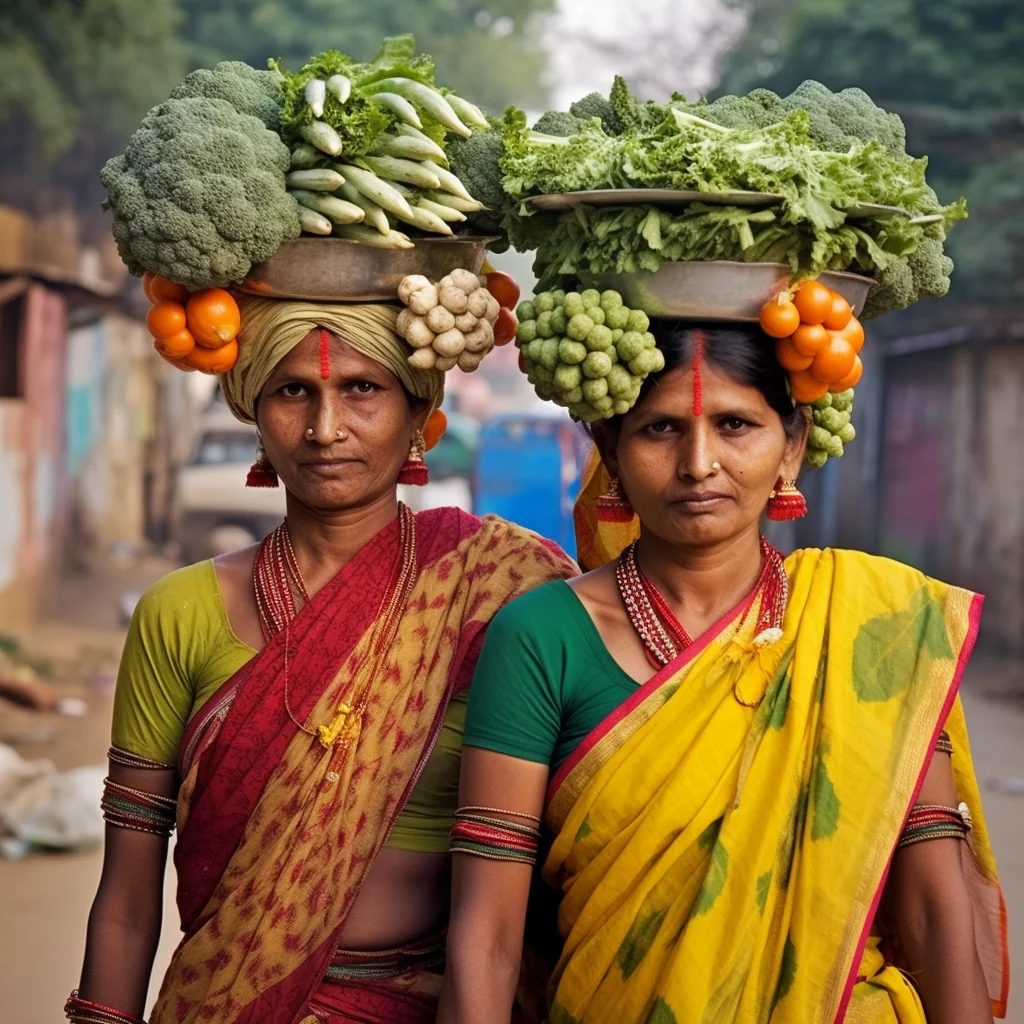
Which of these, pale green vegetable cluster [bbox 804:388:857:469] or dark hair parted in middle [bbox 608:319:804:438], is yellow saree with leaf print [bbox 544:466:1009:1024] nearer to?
pale green vegetable cluster [bbox 804:388:857:469]

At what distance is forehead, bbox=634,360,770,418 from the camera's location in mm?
Result: 2682

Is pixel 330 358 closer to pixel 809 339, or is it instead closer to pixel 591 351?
pixel 591 351

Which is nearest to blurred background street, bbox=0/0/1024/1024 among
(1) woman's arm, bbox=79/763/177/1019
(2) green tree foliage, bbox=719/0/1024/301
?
(2) green tree foliage, bbox=719/0/1024/301

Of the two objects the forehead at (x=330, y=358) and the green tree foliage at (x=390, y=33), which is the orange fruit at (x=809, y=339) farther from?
the green tree foliage at (x=390, y=33)

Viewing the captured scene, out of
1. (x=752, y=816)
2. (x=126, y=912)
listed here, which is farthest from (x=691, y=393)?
(x=126, y=912)

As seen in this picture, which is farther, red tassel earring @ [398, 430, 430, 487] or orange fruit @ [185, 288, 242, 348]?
red tassel earring @ [398, 430, 430, 487]

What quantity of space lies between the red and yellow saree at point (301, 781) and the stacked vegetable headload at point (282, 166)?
0.75 m

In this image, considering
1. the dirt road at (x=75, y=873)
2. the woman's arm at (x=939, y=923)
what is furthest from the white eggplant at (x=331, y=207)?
the dirt road at (x=75, y=873)

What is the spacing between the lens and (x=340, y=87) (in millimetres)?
2818

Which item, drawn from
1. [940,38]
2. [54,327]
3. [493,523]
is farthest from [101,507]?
[493,523]

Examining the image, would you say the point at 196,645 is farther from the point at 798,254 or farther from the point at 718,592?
the point at 798,254

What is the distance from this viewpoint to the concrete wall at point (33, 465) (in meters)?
12.7

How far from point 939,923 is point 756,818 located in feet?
1.25

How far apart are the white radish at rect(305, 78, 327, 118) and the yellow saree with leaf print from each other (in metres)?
1.28
